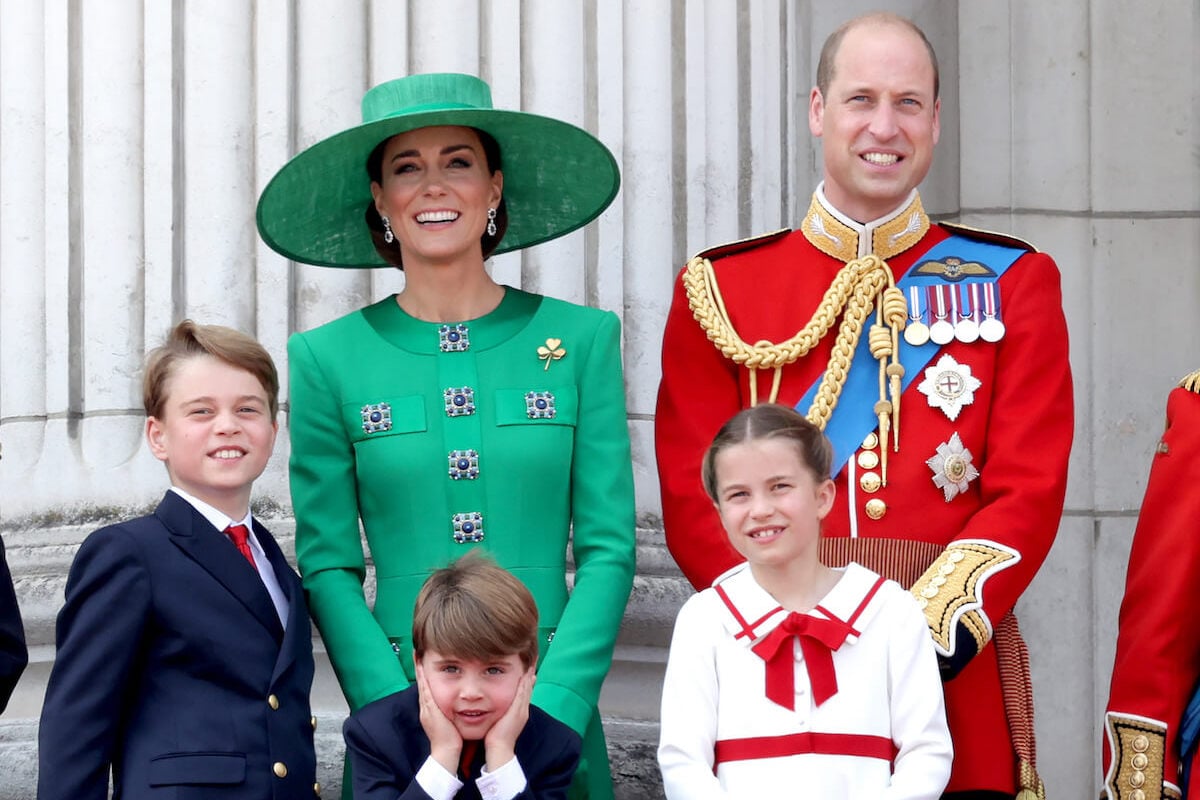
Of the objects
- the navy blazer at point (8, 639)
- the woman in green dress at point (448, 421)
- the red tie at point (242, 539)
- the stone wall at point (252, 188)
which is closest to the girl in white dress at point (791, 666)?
the woman in green dress at point (448, 421)

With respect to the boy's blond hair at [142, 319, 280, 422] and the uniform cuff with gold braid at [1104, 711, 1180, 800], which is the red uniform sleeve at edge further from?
the boy's blond hair at [142, 319, 280, 422]

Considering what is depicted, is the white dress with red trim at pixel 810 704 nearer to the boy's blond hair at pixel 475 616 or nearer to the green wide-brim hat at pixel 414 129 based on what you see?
the boy's blond hair at pixel 475 616

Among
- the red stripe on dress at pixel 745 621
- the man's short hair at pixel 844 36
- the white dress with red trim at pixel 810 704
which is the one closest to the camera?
the white dress with red trim at pixel 810 704

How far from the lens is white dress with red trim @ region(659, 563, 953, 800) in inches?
151

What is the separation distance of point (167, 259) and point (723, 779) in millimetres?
2210

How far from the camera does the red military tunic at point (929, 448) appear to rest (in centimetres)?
418

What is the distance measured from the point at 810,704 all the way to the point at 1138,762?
0.75 meters

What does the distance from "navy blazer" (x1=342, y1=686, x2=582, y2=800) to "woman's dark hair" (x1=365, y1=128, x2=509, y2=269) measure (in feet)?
3.54

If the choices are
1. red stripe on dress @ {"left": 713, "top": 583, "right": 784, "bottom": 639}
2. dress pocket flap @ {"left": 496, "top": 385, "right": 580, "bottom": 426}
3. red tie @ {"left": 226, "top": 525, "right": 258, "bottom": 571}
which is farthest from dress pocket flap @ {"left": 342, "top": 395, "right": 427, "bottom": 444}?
red stripe on dress @ {"left": 713, "top": 583, "right": 784, "bottom": 639}

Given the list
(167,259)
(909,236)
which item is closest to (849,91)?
(909,236)

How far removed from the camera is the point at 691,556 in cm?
436

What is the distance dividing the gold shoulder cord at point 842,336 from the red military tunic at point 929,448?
0.09 feet

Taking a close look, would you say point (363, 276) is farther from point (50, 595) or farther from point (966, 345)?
point (966, 345)

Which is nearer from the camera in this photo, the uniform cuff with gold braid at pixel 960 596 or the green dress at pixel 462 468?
the uniform cuff with gold braid at pixel 960 596
